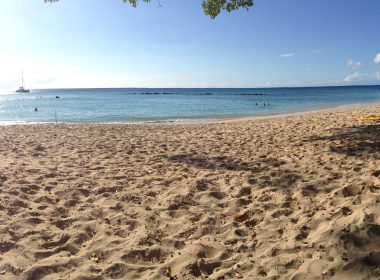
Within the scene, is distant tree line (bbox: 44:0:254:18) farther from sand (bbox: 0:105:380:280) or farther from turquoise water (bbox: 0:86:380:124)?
turquoise water (bbox: 0:86:380:124)

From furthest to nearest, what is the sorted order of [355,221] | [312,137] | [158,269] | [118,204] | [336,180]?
[312,137] < [336,180] < [118,204] < [355,221] < [158,269]

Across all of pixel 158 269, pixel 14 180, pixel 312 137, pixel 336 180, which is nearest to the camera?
pixel 158 269

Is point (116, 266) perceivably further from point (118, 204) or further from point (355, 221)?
point (355, 221)

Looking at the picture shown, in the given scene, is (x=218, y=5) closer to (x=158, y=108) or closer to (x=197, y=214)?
(x=197, y=214)

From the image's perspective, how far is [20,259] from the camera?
3674mm

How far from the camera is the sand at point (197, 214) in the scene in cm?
343

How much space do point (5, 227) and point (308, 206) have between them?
3.87m

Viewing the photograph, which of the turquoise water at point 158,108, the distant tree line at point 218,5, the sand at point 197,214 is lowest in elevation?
the sand at point 197,214

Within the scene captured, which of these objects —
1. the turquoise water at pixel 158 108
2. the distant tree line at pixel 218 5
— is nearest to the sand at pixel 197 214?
the distant tree line at pixel 218 5

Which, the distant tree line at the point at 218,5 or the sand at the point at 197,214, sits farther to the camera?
the distant tree line at the point at 218,5

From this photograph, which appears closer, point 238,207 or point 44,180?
point 238,207

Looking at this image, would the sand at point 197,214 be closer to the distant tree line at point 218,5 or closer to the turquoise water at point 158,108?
the distant tree line at point 218,5

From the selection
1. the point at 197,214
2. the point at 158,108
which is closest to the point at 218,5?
the point at 197,214

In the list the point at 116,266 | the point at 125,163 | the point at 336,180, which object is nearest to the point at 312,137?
the point at 336,180
